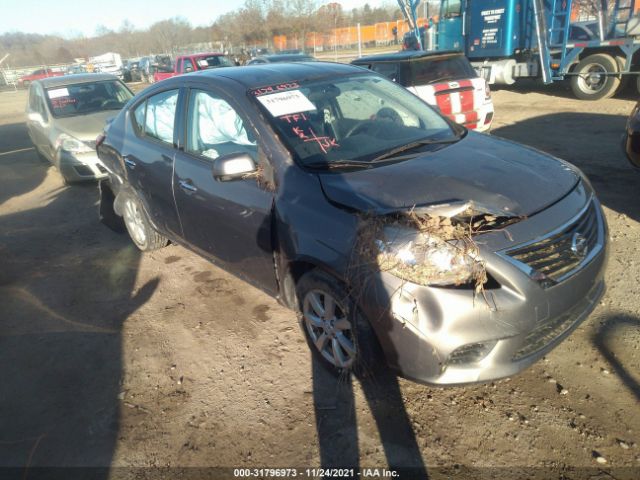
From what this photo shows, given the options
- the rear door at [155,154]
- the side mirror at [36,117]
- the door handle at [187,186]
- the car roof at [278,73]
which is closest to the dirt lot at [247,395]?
the rear door at [155,154]

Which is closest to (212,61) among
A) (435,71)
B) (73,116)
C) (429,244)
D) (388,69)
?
(73,116)

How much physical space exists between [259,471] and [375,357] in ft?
2.64

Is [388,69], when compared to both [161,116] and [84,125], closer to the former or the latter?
[161,116]

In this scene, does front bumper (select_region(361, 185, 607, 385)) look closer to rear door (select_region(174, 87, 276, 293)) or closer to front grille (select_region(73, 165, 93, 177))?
rear door (select_region(174, 87, 276, 293))

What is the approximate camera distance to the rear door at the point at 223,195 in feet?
9.05

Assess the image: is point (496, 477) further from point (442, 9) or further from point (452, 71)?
point (442, 9)

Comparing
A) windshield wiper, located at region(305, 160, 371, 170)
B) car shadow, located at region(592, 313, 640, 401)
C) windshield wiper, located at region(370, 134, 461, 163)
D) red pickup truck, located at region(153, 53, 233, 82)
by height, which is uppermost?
red pickup truck, located at region(153, 53, 233, 82)

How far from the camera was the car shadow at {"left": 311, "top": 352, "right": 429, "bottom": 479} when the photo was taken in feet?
7.12

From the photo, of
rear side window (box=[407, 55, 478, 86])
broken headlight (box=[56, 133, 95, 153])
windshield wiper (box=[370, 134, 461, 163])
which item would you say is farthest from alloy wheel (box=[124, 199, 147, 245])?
rear side window (box=[407, 55, 478, 86])

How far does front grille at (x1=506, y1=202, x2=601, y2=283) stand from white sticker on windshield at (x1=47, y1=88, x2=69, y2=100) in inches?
315

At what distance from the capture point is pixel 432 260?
6.56ft

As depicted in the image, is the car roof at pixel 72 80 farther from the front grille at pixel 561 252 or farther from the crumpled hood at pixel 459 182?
the front grille at pixel 561 252

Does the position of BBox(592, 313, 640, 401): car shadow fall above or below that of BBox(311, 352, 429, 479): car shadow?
above

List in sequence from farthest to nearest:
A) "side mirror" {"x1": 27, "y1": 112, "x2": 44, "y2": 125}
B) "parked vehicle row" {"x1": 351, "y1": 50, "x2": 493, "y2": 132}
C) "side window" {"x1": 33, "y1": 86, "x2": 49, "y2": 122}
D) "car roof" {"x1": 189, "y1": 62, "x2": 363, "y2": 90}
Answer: "side mirror" {"x1": 27, "y1": 112, "x2": 44, "y2": 125}
"side window" {"x1": 33, "y1": 86, "x2": 49, "y2": 122}
"parked vehicle row" {"x1": 351, "y1": 50, "x2": 493, "y2": 132}
"car roof" {"x1": 189, "y1": 62, "x2": 363, "y2": 90}
